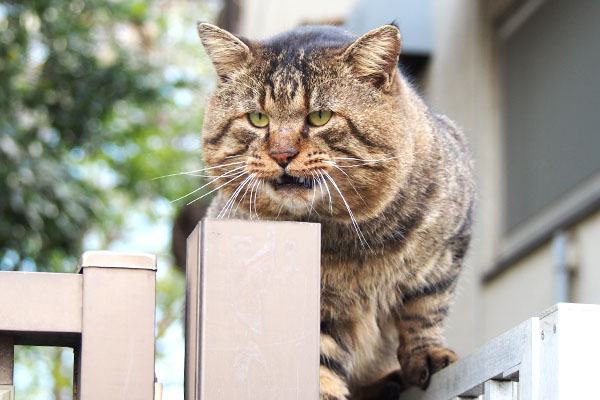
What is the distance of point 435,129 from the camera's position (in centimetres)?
315

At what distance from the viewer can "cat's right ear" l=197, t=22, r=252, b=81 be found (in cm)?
289

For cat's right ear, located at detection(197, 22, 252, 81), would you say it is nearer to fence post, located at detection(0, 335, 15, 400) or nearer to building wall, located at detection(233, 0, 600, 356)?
fence post, located at detection(0, 335, 15, 400)

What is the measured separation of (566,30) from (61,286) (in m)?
3.92

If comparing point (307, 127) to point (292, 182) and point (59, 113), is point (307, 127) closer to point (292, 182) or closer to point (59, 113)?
point (292, 182)

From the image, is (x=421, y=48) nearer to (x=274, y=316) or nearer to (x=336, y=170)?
(x=336, y=170)

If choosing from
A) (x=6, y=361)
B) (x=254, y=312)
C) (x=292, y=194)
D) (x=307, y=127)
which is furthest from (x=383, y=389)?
(x=6, y=361)

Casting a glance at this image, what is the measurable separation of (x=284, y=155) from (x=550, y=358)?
113 centimetres

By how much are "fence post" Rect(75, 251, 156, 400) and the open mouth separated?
0.91 metres

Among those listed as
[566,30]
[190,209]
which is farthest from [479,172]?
[190,209]

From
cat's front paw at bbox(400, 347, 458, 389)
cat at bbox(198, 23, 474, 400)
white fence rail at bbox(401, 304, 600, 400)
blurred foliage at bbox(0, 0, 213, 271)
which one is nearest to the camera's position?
white fence rail at bbox(401, 304, 600, 400)

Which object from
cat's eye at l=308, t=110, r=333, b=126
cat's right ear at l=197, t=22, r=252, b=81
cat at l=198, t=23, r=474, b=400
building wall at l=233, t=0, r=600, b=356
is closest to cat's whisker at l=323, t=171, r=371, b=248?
cat at l=198, t=23, r=474, b=400

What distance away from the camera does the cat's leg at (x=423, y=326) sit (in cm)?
298

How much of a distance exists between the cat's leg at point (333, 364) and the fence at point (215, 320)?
3.20 feet

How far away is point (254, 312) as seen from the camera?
67.4 inches
